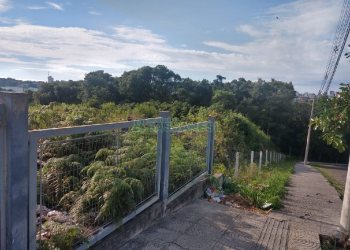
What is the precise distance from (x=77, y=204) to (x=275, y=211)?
4351 millimetres

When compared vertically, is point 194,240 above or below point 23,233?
below

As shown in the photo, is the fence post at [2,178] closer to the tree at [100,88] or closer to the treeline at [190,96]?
the treeline at [190,96]

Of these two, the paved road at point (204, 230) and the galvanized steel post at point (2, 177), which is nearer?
the galvanized steel post at point (2, 177)

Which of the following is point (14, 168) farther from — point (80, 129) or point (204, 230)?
point (204, 230)

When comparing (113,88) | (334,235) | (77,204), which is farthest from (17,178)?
(113,88)

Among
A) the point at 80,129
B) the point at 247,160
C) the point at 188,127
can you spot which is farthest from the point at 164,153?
the point at 247,160

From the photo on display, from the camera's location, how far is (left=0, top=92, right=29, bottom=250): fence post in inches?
95.9

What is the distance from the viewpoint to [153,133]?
15.7 ft

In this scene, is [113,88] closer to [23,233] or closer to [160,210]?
[160,210]

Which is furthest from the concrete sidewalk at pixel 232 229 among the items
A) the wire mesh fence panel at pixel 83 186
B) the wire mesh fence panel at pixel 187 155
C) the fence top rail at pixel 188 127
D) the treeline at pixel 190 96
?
the treeline at pixel 190 96

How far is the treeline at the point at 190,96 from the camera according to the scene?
22.5m

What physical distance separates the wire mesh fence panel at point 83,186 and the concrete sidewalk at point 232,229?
643 millimetres

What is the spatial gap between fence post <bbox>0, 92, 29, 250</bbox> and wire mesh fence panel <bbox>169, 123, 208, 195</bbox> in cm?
279

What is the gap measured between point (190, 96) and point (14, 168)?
103 feet
